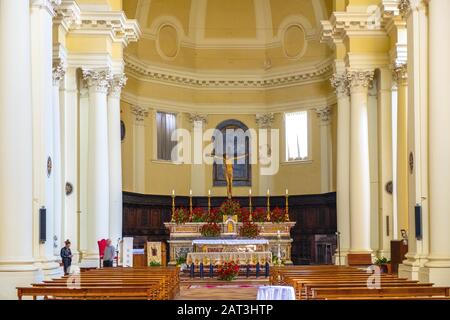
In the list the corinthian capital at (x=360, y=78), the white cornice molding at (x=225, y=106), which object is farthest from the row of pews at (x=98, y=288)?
the white cornice molding at (x=225, y=106)

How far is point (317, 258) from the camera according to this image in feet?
125

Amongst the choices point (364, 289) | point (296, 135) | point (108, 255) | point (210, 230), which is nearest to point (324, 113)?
point (296, 135)

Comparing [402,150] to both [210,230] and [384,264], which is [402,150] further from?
[210,230]

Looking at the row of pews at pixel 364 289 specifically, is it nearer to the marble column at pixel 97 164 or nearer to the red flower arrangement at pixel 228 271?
the red flower arrangement at pixel 228 271

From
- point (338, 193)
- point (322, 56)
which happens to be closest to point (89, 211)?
point (338, 193)

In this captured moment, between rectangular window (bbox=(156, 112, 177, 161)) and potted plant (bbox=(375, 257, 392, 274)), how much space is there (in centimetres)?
1379

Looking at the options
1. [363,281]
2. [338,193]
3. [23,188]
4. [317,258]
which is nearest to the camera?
[363,281]

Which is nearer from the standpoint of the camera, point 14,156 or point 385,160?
point 14,156

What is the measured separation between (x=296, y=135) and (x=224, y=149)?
364 centimetres

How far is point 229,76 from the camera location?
141ft

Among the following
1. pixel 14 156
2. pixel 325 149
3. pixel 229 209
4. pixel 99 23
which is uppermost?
pixel 99 23

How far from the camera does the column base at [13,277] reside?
18.2m
